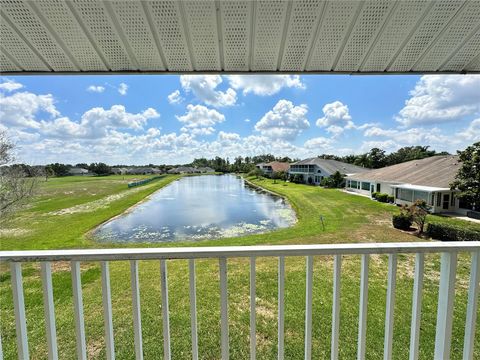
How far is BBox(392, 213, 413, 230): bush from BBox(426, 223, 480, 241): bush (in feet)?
2.28

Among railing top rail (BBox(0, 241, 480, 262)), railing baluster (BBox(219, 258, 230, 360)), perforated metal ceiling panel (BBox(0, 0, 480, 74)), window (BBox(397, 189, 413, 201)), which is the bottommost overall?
window (BBox(397, 189, 413, 201))

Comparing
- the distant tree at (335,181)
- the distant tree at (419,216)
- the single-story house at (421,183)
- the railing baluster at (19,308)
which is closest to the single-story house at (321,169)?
the distant tree at (335,181)

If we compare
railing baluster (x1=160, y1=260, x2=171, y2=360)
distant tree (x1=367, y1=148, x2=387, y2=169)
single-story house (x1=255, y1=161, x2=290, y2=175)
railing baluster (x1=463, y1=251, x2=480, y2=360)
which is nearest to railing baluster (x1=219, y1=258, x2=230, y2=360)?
railing baluster (x1=160, y1=260, x2=171, y2=360)

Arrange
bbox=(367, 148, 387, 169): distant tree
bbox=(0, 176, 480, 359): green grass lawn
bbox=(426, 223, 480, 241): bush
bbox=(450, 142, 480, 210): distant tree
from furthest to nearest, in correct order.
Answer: bbox=(367, 148, 387, 169): distant tree → bbox=(450, 142, 480, 210): distant tree → bbox=(426, 223, 480, 241): bush → bbox=(0, 176, 480, 359): green grass lawn

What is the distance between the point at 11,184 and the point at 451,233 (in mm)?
14039

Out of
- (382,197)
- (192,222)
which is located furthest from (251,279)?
(382,197)

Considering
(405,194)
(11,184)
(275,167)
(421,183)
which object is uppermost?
(275,167)

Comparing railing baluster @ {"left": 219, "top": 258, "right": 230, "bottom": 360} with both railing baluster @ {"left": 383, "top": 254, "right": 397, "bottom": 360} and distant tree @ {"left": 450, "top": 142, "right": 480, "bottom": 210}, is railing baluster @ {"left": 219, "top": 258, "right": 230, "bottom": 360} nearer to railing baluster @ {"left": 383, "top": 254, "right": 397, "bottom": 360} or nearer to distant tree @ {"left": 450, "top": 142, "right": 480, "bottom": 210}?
railing baluster @ {"left": 383, "top": 254, "right": 397, "bottom": 360}

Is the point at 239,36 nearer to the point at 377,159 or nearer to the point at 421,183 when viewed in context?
the point at 421,183

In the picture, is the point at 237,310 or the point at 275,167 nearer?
the point at 237,310

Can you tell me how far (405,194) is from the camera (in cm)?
1503

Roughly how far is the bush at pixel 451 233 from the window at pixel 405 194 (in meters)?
6.16

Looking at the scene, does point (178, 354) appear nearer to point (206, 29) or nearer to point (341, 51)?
point (206, 29)

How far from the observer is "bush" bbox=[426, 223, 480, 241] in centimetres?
779
